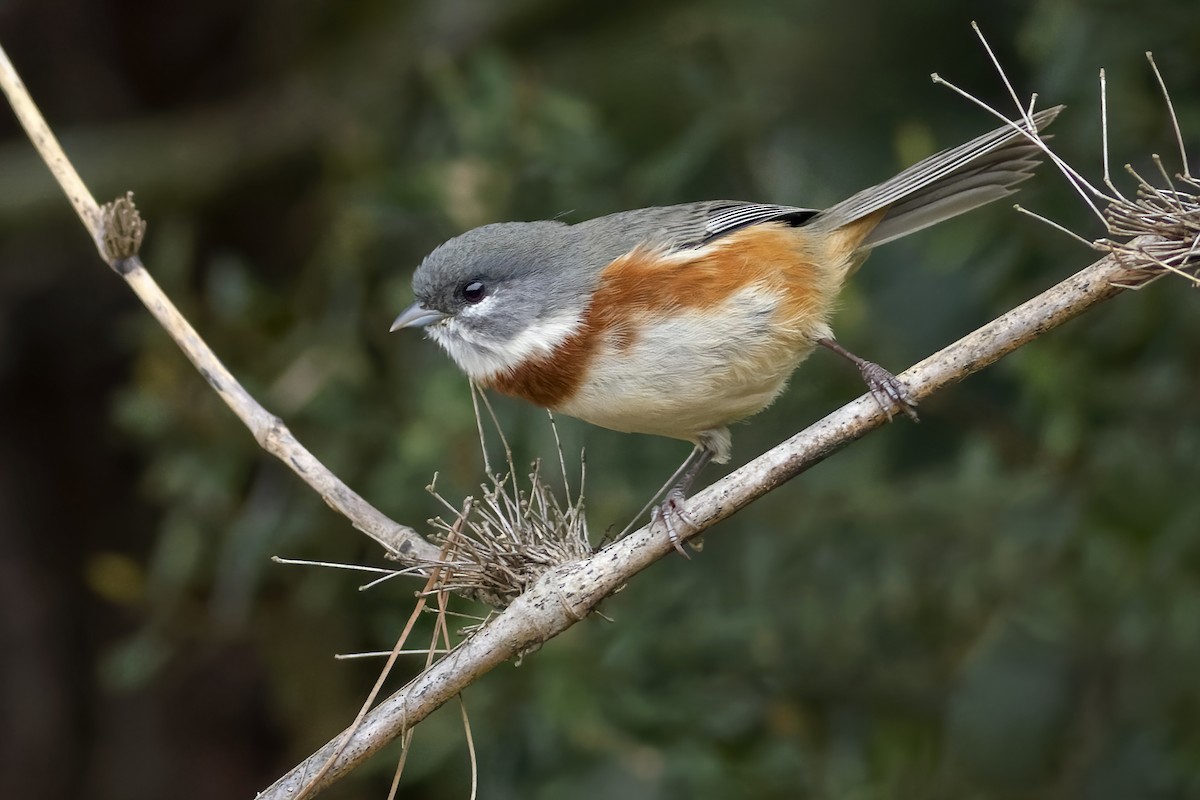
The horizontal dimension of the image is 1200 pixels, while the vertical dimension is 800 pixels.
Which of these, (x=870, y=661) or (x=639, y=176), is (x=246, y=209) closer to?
(x=639, y=176)

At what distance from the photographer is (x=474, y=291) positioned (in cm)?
413

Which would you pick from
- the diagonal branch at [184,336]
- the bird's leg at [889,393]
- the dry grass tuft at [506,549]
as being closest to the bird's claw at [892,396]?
the bird's leg at [889,393]

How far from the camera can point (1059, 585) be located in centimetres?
486

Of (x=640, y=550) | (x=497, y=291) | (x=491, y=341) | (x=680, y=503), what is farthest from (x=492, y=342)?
(x=640, y=550)

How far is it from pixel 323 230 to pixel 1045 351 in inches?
143

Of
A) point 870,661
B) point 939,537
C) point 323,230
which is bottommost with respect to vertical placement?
point 870,661

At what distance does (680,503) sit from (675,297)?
0.65 m

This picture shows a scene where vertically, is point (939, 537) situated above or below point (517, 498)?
below

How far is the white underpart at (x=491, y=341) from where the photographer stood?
3883 millimetres

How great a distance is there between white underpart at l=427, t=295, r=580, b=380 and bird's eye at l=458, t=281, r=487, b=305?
0.03 m

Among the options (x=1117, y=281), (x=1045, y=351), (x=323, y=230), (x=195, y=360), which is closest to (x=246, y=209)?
(x=323, y=230)

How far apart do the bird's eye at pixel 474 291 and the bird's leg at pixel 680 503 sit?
0.84 m

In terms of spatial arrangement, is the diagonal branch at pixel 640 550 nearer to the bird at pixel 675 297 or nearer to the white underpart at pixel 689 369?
the bird at pixel 675 297

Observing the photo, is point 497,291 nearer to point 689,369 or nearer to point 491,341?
point 491,341
